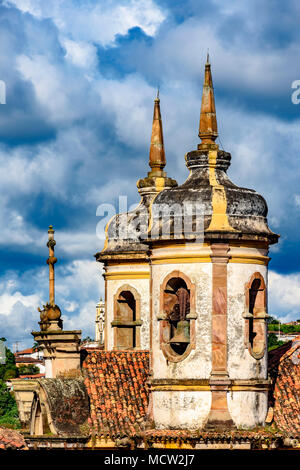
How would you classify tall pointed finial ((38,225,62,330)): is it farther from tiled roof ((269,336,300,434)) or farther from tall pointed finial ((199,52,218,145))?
tiled roof ((269,336,300,434))

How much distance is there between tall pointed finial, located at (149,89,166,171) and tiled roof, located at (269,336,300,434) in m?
6.26

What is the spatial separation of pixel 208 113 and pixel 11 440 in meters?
9.10

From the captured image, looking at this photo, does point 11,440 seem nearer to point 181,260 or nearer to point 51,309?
point 51,309

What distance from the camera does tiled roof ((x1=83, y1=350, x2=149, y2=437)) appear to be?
31.9 m

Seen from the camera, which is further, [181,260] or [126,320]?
[126,320]

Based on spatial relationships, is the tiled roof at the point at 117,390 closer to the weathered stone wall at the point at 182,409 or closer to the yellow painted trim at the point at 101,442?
the yellow painted trim at the point at 101,442

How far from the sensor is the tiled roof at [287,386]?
1276 inches


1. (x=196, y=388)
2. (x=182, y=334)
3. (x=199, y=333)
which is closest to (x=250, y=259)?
(x=199, y=333)

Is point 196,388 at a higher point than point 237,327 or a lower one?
lower

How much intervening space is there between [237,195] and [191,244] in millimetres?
1609

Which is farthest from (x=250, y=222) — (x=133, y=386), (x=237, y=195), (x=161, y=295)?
(x=133, y=386)

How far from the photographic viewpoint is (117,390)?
3269 centimetres

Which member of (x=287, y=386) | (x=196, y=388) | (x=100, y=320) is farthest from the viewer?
(x=100, y=320)

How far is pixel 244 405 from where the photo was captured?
3102 centimetres
